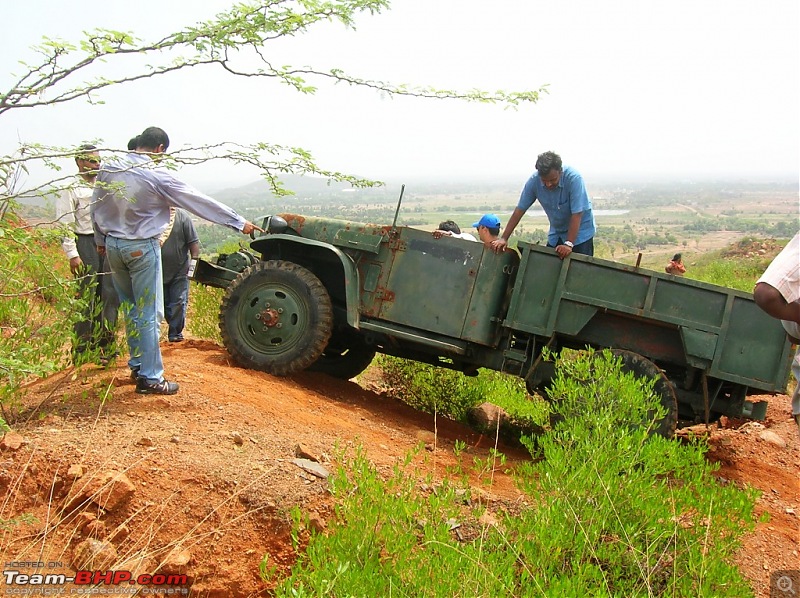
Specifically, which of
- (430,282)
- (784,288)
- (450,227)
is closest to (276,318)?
(430,282)

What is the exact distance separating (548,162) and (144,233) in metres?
3.49

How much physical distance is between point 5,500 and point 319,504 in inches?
66.3

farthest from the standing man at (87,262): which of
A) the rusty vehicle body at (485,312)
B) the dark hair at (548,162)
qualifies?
the dark hair at (548,162)

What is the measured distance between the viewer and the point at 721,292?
647cm

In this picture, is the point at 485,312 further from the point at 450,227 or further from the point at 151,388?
the point at 151,388

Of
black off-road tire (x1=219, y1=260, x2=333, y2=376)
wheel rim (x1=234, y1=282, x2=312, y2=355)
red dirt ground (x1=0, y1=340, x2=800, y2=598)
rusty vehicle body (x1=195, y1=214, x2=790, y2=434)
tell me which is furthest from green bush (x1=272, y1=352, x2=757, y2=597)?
wheel rim (x1=234, y1=282, x2=312, y2=355)

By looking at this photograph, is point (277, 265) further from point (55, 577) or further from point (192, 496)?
point (55, 577)

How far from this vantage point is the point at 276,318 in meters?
7.15

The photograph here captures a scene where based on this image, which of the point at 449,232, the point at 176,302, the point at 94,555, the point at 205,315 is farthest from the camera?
the point at 205,315

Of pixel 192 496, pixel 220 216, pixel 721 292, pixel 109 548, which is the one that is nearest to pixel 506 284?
pixel 721 292

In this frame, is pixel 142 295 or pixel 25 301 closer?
pixel 25 301

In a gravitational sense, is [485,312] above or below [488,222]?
below

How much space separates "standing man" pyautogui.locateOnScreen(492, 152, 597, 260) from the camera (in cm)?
707

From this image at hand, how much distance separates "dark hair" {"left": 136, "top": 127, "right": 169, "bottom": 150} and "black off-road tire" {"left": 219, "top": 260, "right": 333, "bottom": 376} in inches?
69.0
